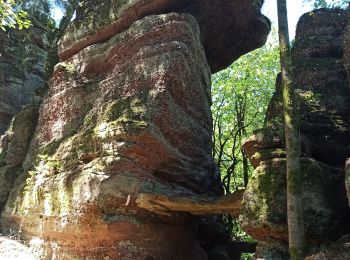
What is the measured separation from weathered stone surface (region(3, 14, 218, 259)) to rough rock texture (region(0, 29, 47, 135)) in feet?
15.5

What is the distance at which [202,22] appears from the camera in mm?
13555

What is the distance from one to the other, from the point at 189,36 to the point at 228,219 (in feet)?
24.5

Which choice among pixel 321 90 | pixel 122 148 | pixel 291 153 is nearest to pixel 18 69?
pixel 122 148

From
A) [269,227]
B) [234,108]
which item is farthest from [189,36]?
[234,108]

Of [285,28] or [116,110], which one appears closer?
[285,28]

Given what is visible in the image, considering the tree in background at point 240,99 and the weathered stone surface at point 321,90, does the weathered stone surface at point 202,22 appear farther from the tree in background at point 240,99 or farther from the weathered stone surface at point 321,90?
the tree in background at point 240,99

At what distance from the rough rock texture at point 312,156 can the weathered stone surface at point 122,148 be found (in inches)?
86.5

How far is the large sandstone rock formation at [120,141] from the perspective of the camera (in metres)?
8.98

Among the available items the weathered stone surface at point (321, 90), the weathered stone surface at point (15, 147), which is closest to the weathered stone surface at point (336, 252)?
the weathered stone surface at point (321, 90)

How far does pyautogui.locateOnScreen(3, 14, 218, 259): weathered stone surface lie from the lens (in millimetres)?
8977

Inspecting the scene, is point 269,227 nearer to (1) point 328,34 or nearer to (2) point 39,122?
(1) point 328,34

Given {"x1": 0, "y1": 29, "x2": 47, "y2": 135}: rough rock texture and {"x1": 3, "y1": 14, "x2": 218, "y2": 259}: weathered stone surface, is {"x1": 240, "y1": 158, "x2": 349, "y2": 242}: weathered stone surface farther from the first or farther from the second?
{"x1": 0, "y1": 29, "x2": 47, "y2": 135}: rough rock texture

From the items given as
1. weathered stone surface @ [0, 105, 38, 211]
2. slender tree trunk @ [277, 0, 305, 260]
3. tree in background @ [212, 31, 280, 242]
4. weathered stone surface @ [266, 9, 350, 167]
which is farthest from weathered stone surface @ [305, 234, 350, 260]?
tree in background @ [212, 31, 280, 242]

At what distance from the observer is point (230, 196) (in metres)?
8.52
